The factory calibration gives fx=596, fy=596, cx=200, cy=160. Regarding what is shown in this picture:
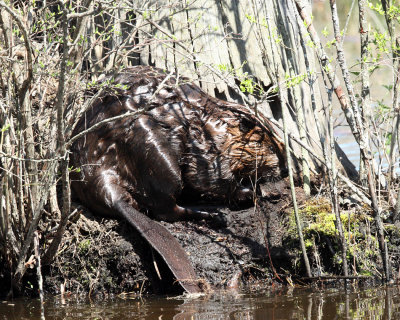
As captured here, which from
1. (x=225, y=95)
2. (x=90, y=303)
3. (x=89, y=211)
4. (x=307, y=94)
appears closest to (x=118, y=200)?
(x=89, y=211)

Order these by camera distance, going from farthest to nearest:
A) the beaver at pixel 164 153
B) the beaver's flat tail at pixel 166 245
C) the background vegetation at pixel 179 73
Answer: the beaver at pixel 164 153
the beaver's flat tail at pixel 166 245
the background vegetation at pixel 179 73

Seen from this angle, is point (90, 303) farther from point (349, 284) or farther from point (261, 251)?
point (349, 284)

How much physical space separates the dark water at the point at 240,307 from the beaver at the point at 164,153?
460mm

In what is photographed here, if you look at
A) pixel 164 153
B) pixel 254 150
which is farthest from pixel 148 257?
pixel 254 150

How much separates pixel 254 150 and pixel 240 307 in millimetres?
1480

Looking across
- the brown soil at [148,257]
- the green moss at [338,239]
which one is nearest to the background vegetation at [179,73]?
the green moss at [338,239]

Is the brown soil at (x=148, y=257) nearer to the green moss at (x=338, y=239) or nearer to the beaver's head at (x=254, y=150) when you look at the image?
the green moss at (x=338, y=239)

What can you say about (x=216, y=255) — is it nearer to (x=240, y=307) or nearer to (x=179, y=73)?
(x=240, y=307)

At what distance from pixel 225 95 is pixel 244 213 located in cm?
95

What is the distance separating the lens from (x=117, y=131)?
381 centimetres

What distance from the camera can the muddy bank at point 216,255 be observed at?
11.6ft

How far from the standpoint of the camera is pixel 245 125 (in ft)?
13.6

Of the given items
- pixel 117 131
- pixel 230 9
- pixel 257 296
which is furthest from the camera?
pixel 230 9

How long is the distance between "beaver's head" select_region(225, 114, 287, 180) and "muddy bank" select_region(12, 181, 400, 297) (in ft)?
1.42
